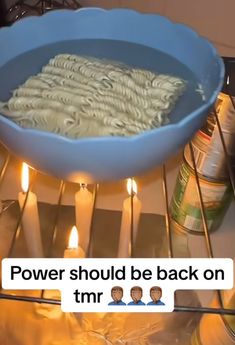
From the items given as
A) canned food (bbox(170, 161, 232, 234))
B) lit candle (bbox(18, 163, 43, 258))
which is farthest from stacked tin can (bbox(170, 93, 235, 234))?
lit candle (bbox(18, 163, 43, 258))

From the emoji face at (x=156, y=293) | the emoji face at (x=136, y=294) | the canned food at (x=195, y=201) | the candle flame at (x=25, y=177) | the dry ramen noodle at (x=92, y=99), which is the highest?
the dry ramen noodle at (x=92, y=99)

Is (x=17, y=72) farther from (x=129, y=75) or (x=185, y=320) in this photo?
(x=185, y=320)

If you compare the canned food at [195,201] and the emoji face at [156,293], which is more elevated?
the emoji face at [156,293]

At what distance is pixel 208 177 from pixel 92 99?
0.87 ft

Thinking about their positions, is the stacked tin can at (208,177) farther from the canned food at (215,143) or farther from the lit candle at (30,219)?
the lit candle at (30,219)

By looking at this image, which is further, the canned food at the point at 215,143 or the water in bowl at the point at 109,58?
the canned food at the point at 215,143

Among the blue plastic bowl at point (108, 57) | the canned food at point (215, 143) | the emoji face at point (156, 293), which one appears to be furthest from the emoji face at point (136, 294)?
the canned food at point (215, 143)

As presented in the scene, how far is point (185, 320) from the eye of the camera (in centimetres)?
63

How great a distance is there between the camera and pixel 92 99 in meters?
0.44

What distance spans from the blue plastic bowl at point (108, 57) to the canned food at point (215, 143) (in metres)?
0.11

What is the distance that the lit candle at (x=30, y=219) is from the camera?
22.7 inches

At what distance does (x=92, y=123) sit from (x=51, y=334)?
1.03 ft

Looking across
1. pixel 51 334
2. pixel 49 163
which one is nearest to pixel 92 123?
pixel 49 163

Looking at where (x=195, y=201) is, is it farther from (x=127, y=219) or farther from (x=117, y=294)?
(x=117, y=294)
